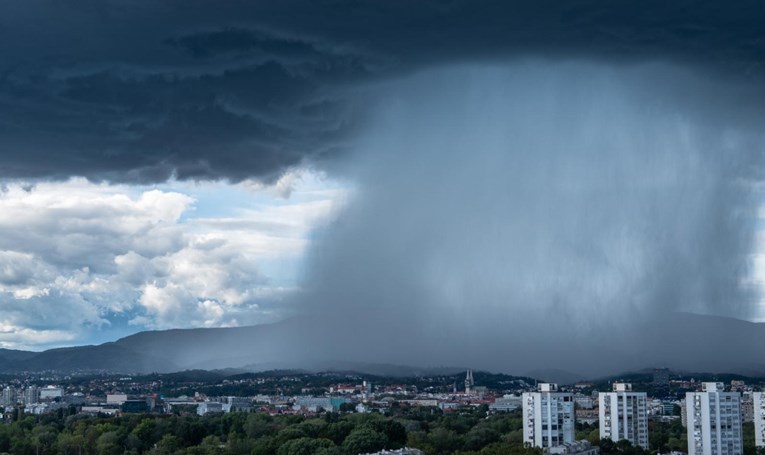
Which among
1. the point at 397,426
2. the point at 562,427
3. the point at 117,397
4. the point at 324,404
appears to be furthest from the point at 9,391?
the point at 562,427

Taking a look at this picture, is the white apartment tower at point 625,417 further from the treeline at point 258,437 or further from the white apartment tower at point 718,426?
the white apartment tower at point 718,426

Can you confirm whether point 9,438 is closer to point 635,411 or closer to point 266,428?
point 266,428

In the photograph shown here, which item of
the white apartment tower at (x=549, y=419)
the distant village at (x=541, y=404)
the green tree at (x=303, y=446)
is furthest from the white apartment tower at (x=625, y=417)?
the green tree at (x=303, y=446)

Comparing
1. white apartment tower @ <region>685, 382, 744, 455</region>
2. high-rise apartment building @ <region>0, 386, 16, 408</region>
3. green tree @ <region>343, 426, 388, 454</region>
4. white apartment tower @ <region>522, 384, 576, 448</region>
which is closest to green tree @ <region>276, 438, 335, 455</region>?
green tree @ <region>343, 426, 388, 454</region>

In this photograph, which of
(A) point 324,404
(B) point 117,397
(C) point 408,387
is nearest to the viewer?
(A) point 324,404

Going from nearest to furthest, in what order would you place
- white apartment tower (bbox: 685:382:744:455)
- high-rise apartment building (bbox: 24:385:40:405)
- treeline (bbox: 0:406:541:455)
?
1. white apartment tower (bbox: 685:382:744:455)
2. treeline (bbox: 0:406:541:455)
3. high-rise apartment building (bbox: 24:385:40:405)

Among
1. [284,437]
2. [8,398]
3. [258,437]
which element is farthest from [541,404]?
[8,398]

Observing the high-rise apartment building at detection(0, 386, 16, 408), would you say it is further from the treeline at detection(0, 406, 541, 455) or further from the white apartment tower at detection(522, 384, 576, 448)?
the white apartment tower at detection(522, 384, 576, 448)
